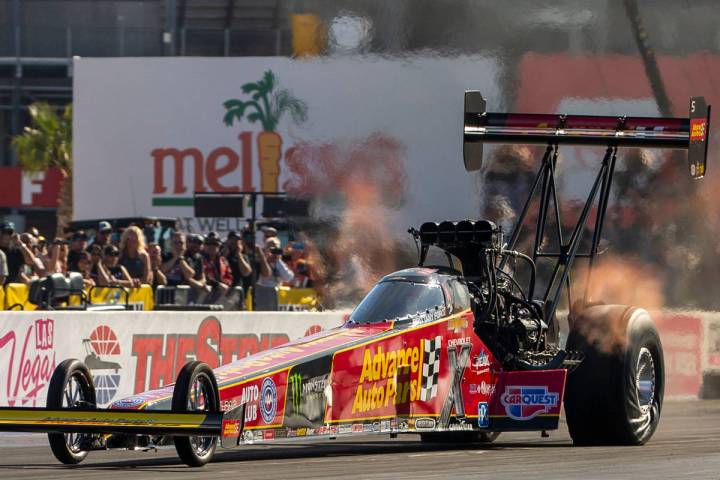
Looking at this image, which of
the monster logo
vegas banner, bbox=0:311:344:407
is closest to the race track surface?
the monster logo

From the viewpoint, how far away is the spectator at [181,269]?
19.4 meters

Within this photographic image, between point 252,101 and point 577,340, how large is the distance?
15892mm

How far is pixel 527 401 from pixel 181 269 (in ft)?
27.4

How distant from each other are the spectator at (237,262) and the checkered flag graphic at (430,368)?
28.3ft

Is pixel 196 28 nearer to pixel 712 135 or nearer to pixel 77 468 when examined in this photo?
pixel 712 135

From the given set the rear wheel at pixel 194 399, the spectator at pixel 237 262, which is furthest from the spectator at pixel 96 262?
the rear wheel at pixel 194 399

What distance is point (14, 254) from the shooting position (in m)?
19.1

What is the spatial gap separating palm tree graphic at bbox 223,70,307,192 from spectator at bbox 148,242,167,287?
5.27 meters

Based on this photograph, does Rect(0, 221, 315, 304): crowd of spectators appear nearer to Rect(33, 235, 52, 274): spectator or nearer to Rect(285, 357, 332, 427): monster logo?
Rect(33, 235, 52, 274): spectator

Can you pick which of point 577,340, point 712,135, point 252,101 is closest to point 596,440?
point 577,340

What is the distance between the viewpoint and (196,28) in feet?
112

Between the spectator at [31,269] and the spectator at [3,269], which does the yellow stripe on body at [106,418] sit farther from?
the spectator at [31,269]

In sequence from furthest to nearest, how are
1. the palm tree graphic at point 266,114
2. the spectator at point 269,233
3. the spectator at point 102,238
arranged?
the palm tree graphic at point 266,114, the spectator at point 269,233, the spectator at point 102,238

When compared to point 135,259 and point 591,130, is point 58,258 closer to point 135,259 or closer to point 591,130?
point 135,259
